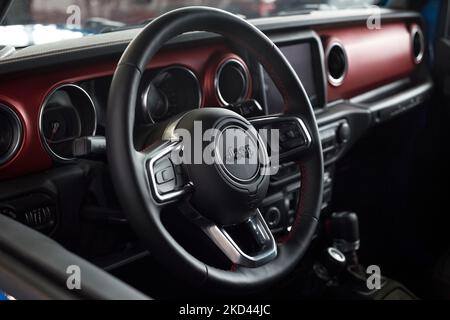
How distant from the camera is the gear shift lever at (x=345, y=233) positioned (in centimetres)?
196

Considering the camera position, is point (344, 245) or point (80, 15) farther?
point (344, 245)

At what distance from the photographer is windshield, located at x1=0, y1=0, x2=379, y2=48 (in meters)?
1.51

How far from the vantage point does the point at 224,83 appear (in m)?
1.66

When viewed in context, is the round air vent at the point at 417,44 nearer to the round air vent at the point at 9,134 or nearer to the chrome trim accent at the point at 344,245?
the chrome trim accent at the point at 344,245

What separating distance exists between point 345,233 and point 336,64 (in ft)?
1.89

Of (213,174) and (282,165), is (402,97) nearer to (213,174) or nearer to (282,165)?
(282,165)

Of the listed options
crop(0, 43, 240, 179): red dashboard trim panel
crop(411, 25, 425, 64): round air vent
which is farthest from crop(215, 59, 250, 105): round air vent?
crop(411, 25, 425, 64): round air vent

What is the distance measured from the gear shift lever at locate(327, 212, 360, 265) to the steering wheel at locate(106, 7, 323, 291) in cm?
58

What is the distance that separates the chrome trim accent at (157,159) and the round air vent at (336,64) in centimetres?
103

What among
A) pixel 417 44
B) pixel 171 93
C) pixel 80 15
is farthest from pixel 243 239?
pixel 417 44

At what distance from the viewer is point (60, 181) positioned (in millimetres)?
1292

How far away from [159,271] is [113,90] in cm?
70

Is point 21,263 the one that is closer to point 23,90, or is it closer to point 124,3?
point 23,90

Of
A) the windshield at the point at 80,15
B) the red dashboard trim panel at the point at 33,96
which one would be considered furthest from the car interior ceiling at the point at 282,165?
the windshield at the point at 80,15
